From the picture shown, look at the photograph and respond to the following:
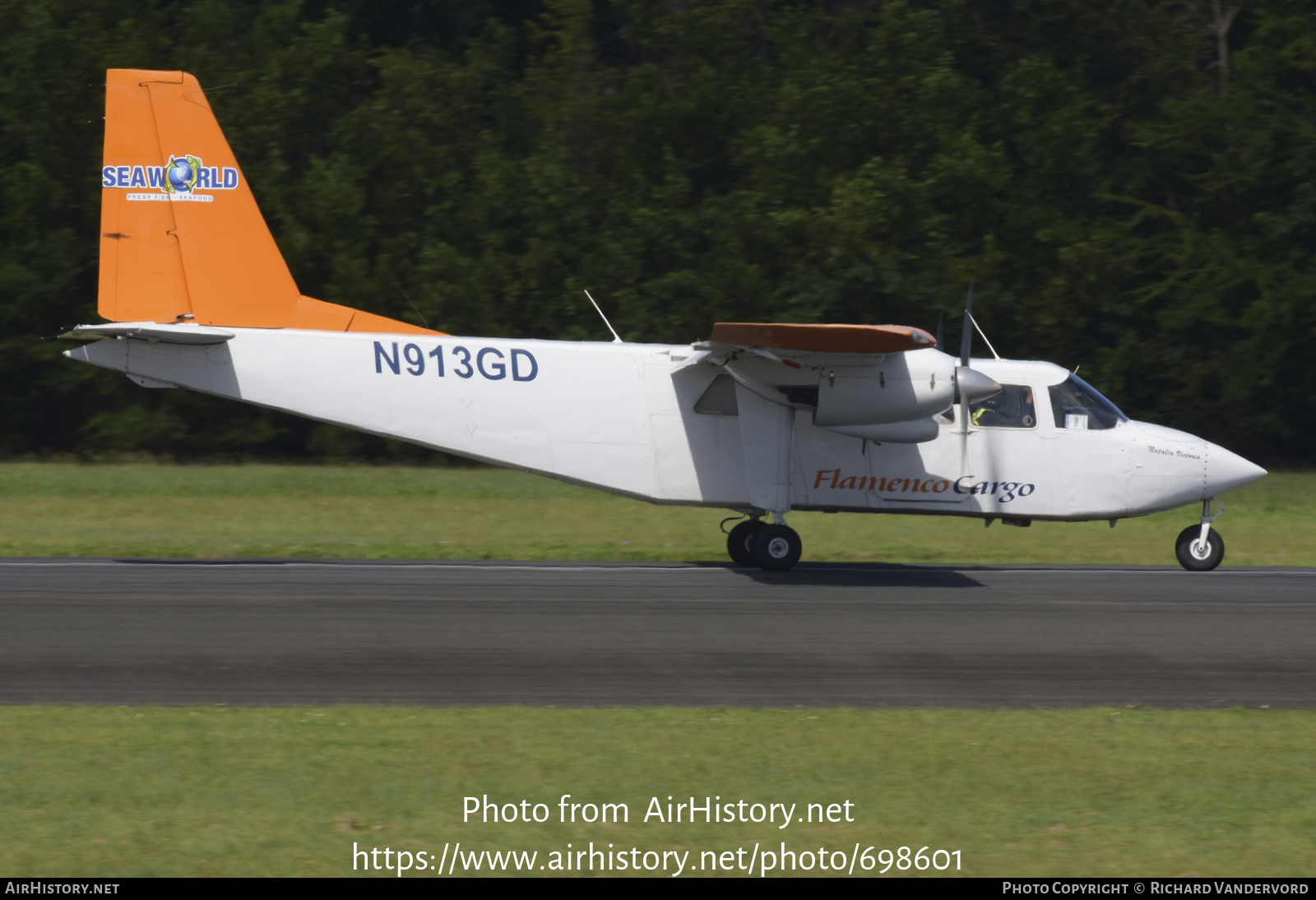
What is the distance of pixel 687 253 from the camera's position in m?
→ 29.8

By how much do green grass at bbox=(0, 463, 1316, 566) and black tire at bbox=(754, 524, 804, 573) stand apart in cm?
211

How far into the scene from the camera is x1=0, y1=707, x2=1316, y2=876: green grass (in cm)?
568

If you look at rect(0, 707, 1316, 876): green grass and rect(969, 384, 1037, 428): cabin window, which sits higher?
rect(969, 384, 1037, 428): cabin window

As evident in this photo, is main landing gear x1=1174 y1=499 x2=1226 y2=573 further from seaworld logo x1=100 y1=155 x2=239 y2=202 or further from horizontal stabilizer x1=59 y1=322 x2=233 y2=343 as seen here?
seaworld logo x1=100 y1=155 x2=239 y2=202

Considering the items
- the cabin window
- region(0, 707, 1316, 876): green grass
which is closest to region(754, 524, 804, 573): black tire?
the cabin window

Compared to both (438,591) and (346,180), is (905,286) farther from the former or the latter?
(438,591)

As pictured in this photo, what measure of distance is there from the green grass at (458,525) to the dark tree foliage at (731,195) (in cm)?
437

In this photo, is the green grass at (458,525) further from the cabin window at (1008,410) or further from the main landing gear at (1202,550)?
the cabin window at (1008,410)

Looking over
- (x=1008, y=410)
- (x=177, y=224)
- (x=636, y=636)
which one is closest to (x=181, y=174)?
(x=177, y=224)

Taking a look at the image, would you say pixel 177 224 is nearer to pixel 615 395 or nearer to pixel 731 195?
pixel 615 395

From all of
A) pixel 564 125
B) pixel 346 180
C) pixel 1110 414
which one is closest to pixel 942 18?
pixel 564 125

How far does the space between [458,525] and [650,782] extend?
1369 centimetres

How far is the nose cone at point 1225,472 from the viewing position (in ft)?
52.1

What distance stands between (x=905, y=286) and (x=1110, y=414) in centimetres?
1267
